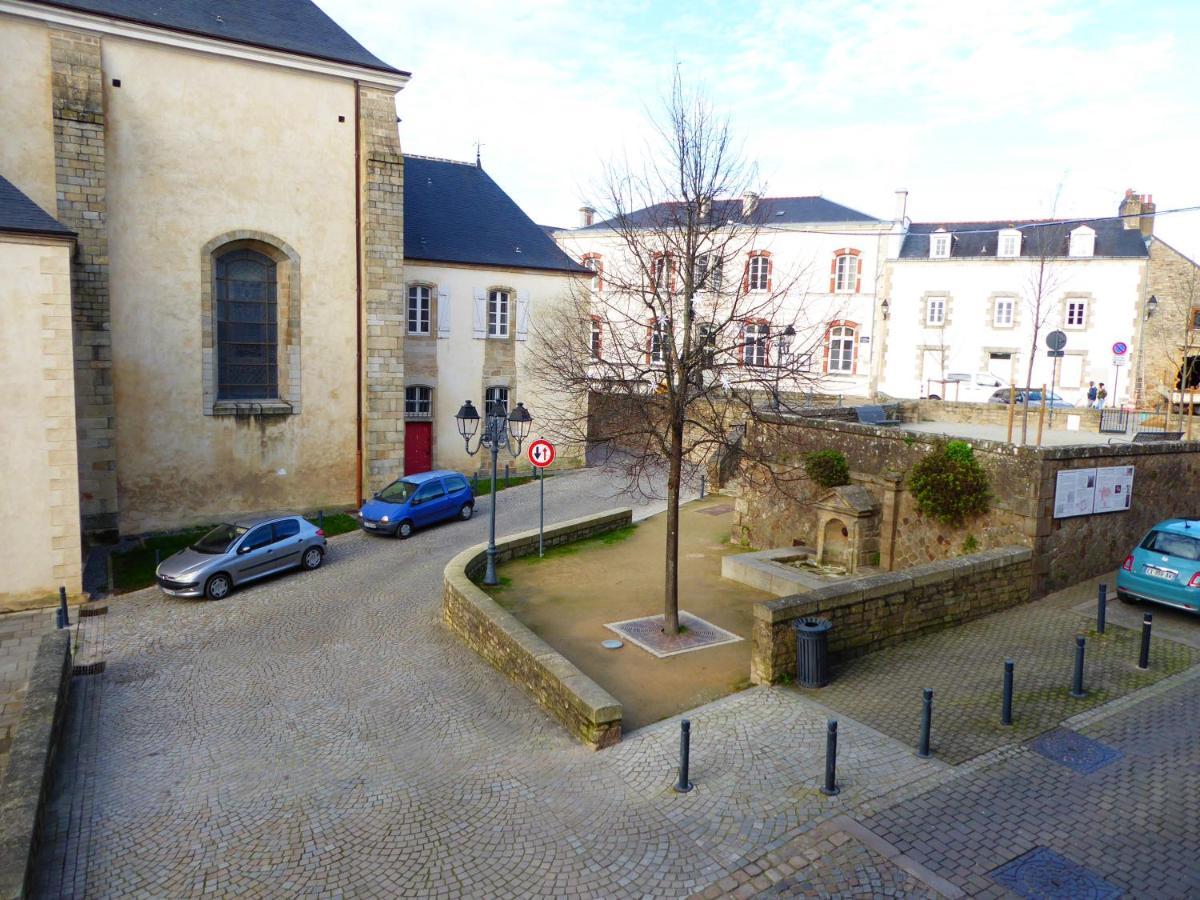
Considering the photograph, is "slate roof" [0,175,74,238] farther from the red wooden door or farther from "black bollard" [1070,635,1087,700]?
"black bollard" [1070,635,1087,700]

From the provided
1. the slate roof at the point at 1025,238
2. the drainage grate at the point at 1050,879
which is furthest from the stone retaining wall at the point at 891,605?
the slate roof at the point at 1025,238

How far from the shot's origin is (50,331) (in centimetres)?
1480

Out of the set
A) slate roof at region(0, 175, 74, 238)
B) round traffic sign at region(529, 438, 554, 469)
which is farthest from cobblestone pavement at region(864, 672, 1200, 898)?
slate roof at region(0, 175, 74, 238)

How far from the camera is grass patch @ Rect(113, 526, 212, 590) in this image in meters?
16.6

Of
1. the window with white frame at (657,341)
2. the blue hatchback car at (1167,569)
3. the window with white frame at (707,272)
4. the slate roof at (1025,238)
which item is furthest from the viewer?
the slate roof at (1025,238)

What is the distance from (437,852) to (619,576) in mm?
9060

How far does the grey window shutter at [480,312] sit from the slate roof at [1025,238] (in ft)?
65.1

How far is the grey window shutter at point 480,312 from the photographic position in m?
26.6

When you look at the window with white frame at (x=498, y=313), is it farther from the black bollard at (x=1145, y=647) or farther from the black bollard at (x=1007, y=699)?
the black bollard at (x=1007, y=699)

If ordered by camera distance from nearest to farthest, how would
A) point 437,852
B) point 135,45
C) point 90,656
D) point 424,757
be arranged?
point 437,852, point 424,757, point 90,656, point 135,45

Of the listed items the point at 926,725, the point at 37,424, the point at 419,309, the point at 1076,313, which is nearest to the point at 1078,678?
the point at 926,725

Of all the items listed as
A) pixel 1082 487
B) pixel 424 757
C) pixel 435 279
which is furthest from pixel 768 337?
pixel 435 279

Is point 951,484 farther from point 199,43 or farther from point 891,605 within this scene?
point 199,43

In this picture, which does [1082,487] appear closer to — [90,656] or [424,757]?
[424,757]
